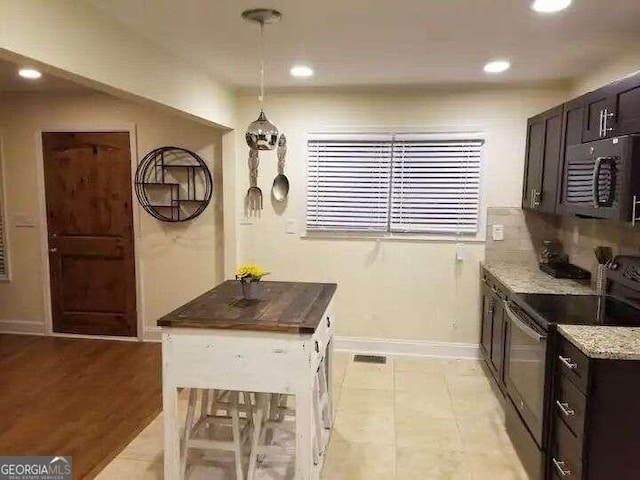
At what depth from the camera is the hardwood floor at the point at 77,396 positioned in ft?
9.17

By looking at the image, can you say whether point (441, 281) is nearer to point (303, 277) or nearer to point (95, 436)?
point (303, 277)

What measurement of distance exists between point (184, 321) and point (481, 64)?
263 centimetres

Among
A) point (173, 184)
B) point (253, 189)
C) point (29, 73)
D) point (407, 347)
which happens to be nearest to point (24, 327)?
point (173, 184)

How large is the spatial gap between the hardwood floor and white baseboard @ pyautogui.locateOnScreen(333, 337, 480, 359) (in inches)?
67.1

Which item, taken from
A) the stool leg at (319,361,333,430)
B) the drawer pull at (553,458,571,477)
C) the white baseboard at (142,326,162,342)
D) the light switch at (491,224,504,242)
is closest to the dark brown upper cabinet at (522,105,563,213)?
the light switch at (491,224,504,242)

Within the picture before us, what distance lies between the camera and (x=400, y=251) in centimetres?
420

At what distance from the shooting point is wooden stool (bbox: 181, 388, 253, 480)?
229 centimetres

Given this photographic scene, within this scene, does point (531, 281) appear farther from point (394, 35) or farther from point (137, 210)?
point (137, 210)

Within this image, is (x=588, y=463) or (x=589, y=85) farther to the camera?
(x=589, y=85)

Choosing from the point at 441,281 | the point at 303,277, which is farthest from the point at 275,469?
the point at 441,281

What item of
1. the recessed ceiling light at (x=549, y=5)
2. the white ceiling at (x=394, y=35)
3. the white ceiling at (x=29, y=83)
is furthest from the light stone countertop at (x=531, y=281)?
the white ceiling at (x=29, y=83)

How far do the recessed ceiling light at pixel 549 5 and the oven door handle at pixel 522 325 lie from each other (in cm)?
157

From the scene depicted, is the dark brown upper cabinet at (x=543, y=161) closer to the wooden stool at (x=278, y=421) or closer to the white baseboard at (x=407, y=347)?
the white baseboard at (x=407, y=347)

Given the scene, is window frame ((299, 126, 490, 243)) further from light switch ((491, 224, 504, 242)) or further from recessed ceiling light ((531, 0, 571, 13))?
recessed ceiling light ((531, 0, 571, 13))
